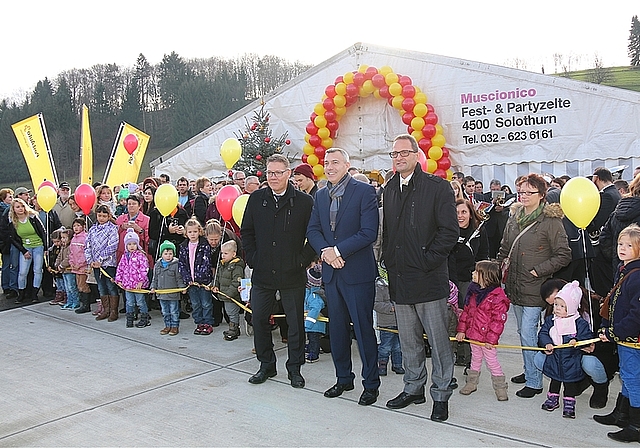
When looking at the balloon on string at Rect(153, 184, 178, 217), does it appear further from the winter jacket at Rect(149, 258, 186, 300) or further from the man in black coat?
the man in black coat

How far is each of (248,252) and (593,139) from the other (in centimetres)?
893

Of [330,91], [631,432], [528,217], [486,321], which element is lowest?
[631,432]

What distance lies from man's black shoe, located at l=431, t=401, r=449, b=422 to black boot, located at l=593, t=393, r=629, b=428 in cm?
105

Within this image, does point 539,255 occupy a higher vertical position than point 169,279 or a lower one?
higher

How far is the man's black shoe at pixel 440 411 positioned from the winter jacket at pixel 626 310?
4.04 ft

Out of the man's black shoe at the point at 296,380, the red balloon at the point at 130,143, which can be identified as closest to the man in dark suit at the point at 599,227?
the man's black shoe at the point at 296,380

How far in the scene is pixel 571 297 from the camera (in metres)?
4.21

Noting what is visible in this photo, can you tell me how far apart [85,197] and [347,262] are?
198 inches

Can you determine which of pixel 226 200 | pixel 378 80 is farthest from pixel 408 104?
pixel 226 200

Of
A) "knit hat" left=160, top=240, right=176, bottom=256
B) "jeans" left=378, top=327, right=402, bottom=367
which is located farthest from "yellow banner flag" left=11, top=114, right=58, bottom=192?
"jeans" left=378, top=327, right=402, bottom=367

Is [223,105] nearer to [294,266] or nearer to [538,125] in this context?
[538,125]

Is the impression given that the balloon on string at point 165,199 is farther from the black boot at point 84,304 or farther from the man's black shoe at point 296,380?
the man's black shoe at point 296,380

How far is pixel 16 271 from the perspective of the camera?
8992 millimetres

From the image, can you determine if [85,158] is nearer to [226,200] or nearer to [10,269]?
[10,269]
